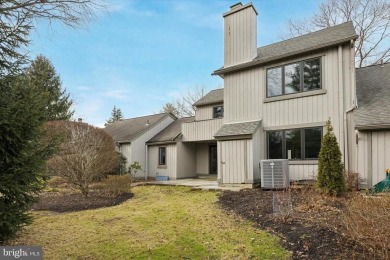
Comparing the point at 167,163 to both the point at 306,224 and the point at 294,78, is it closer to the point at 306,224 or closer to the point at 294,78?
the point at 294,78

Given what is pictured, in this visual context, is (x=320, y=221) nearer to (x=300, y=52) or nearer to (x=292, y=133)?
(x=292, y=133)

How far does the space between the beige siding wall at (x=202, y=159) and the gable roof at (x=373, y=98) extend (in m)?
10.4

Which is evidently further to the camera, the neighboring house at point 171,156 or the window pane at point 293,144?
the neighboring house at point 171,156

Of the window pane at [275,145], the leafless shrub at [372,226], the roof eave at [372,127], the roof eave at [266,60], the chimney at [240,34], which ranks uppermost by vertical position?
the chimney at [240,34]

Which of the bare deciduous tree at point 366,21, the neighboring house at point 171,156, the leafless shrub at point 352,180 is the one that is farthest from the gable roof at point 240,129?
the bare deciduous tree at point 366,21

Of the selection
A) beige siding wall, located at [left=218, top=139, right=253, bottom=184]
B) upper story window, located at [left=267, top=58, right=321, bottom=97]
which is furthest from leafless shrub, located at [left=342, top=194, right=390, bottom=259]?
upper story window, located at [left=267, top=58, right=321, bottom=97]

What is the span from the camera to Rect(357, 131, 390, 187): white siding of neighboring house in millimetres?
9602

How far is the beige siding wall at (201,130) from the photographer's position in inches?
696

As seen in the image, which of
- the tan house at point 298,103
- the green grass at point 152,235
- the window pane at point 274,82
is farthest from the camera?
the window pane at point 274,82

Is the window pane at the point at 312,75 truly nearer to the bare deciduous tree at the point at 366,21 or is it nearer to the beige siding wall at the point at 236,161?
the beige siding wall at the point at 236,161

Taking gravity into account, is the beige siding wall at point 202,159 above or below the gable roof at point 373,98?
below

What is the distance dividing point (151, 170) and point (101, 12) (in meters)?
14.3

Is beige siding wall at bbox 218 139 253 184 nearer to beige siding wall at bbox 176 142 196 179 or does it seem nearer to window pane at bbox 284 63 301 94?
window pane at bbox 284 63 301 94

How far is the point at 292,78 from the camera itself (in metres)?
12.1
